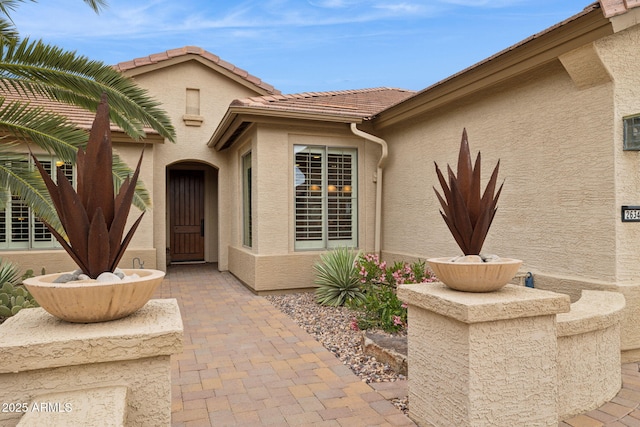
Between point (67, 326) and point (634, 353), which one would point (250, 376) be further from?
point (634, 353)

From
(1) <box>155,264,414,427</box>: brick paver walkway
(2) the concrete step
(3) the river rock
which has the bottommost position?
(1) <box>155,264,414,427</box>: brick paver walkway

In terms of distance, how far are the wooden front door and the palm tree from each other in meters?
7.23

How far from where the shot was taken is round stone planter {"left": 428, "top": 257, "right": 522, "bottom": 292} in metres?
2.73

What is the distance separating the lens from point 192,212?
13.0 metres

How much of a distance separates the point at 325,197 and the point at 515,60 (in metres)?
4.31

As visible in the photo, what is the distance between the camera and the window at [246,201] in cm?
920

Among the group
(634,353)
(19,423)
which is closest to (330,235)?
(634,353)

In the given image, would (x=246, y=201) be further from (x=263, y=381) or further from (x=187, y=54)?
(x=263, y=381)

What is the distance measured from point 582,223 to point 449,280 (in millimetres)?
2681

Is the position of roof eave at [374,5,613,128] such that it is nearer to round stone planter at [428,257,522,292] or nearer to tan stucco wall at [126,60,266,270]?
round stone planter at [428,257,522,292]

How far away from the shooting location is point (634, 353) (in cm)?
435

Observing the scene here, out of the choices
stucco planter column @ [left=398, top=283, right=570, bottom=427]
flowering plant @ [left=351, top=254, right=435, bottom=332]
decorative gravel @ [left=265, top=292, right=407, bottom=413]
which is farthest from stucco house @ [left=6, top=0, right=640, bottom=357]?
stucco planter column @ [left=398, top=283, right=570, bottom=427]

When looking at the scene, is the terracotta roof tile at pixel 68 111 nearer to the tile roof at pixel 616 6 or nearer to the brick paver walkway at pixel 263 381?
the brick paver walkway at pixel 263 381

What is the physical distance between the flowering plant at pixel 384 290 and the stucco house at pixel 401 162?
3.53 feet
